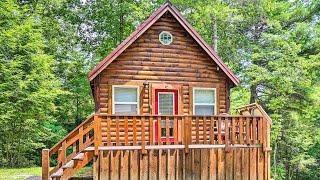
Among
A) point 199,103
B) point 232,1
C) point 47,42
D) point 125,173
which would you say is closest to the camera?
point 125,173

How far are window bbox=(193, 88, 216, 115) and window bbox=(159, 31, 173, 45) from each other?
181 cm

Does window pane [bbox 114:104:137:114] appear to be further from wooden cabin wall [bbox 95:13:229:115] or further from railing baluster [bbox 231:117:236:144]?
railing baluster [bbox 231:117:236:144]

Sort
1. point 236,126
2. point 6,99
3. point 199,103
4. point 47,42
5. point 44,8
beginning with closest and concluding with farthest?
point 236,126 → point 199,103 → point 6,99 → point 47,42 → point 44,8

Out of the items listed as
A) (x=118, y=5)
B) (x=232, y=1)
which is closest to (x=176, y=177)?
(x=232, y=1)

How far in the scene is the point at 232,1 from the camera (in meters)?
20.0

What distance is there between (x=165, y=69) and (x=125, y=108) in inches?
72.6

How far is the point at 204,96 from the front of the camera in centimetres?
1196

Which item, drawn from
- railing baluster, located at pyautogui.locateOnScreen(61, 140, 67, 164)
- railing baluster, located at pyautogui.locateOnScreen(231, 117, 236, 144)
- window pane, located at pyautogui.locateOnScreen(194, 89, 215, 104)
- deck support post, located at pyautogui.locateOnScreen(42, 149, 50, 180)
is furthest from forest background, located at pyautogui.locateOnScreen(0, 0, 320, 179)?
railing baluster, located at pyautogui.locateOnScreen(231, 117, 236, 144)

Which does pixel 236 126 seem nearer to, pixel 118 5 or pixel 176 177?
pixel 176 177

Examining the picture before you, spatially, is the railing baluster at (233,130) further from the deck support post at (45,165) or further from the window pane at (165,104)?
the deck support post at (45,165)

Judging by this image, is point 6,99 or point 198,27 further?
point 198,27

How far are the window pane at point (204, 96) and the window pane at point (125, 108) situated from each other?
7.01 ft

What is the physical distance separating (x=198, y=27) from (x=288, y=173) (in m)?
10.0

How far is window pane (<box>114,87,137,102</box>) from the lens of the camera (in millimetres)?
11031
